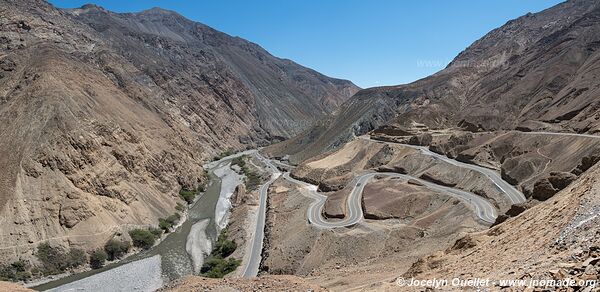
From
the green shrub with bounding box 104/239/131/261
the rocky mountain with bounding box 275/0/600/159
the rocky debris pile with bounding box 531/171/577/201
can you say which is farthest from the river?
the rocky mountain with bounding box 275/0/600/159

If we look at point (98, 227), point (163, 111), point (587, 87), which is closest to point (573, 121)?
point (587, 87)

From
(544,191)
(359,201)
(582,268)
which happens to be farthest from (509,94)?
(582,268)

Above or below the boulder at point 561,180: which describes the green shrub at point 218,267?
below

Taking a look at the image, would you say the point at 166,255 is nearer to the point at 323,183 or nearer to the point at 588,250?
the point at 323,183

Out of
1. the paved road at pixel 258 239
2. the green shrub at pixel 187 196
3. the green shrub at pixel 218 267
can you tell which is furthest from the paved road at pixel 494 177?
the green shrub at pixel 187 196

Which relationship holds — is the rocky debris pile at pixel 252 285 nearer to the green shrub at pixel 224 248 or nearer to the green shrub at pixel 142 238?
the green shrub at pixel 224 248

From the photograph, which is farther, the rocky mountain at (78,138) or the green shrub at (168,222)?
the green shrub at (168,222)

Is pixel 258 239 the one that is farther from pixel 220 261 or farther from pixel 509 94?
pixel 509 94
